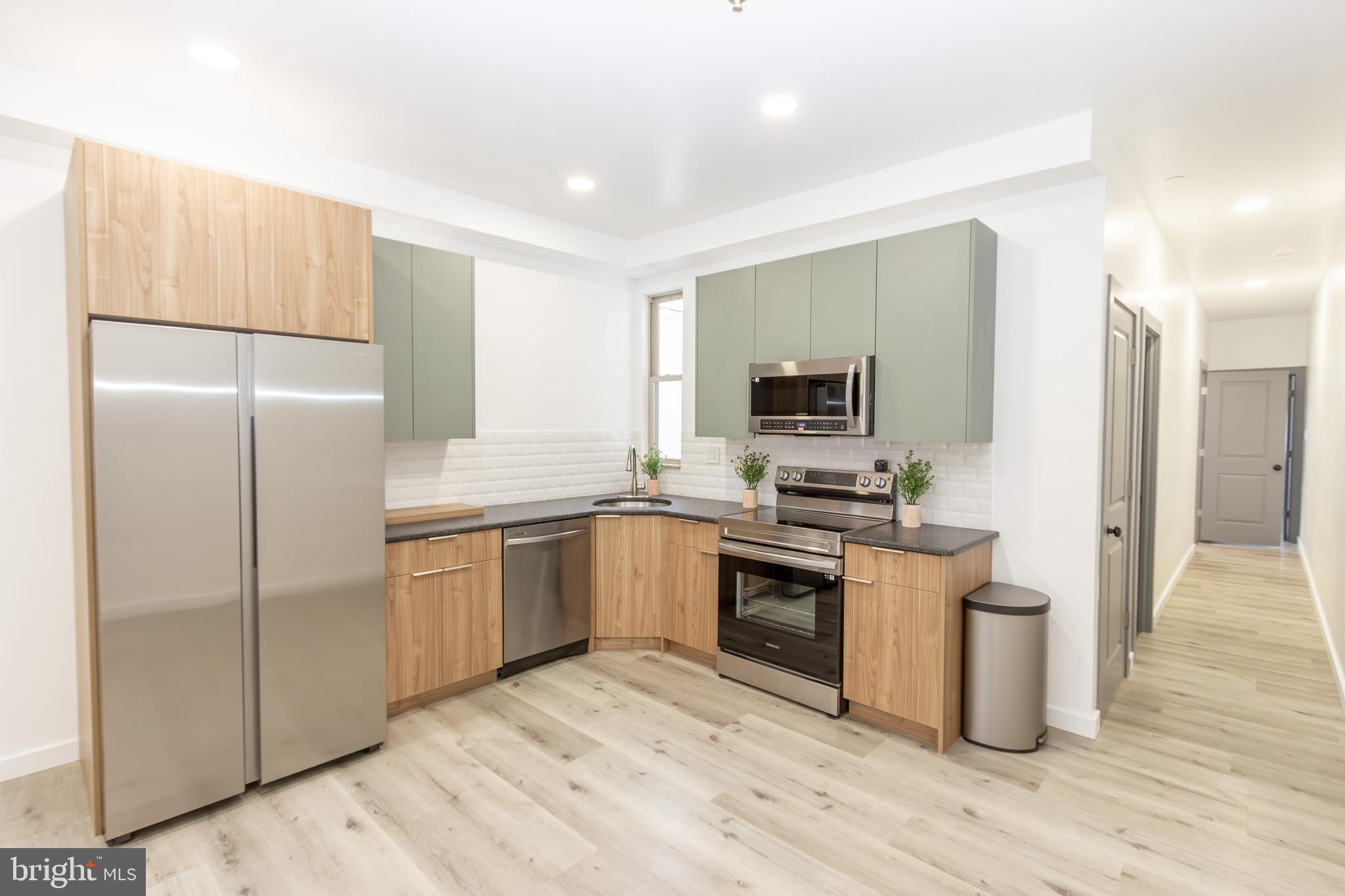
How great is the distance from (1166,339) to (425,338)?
16.2 feet

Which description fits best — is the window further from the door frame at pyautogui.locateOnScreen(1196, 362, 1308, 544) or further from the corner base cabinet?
the door frame at pyautogui.locateOnScreen(1196, 362, 1308, 544)

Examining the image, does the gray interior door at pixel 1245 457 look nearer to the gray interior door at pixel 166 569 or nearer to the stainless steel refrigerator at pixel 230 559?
the stainless steel refrigerator at pixel 230 559

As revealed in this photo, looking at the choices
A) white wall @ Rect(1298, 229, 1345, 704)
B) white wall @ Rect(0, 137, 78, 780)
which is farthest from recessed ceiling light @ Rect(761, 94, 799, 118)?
white wall @ Rect(1298, 229, 1345, 704)

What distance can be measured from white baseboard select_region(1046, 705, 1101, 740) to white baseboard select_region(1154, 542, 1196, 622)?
251cm

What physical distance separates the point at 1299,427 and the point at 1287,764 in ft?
22.4

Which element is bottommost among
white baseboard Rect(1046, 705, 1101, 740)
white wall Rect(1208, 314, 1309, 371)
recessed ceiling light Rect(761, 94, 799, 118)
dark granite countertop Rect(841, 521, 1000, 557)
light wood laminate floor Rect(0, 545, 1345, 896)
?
light wood laminate floor Rect(0, 545, 1345, 896)

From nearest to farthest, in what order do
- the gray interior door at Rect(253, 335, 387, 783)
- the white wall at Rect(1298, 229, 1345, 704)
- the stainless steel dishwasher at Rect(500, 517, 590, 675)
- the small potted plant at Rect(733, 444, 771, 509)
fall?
the gray interior door at Rect(253, 335, 387, 783) → the stainless steel dishwasher at Rect(500, 517, 590, 675) → the white wall at Rect(1298, 229, 1345, 704) → the small potted plant at Rect(733, 444, 771, 509)

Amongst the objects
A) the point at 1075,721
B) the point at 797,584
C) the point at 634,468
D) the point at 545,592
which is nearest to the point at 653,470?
the point at 634,468

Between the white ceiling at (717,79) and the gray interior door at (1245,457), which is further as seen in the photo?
the gray interior door at (1245,457)

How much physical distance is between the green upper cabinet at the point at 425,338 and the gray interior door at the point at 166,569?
37.3 inches

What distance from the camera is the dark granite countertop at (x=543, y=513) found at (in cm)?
336

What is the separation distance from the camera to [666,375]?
16.8 feet

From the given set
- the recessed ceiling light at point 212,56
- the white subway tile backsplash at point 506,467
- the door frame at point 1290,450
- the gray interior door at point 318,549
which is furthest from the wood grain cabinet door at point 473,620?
the door frame at point 1290,450

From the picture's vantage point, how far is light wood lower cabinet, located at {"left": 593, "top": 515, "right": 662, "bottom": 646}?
4156mm
